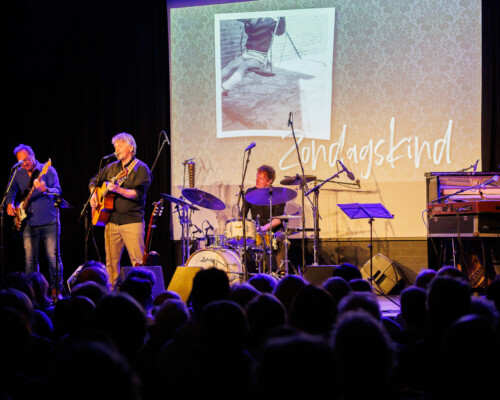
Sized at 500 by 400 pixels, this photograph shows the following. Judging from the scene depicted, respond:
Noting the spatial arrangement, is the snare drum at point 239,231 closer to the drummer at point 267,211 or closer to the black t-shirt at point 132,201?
the drummer at point 267,211

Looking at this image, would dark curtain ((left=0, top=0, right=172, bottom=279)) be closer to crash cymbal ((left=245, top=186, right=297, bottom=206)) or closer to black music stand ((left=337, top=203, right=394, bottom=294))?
crash cymbal ((left=245, top=186, right=297, bottom=206))

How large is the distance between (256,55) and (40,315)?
6404 mm

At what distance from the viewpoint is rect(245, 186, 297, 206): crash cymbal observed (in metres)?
7.49

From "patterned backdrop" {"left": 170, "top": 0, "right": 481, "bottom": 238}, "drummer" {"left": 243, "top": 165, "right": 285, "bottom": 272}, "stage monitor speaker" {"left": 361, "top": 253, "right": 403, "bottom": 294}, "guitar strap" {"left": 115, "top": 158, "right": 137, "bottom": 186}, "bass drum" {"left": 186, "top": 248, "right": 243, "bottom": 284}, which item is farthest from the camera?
"patterned backdrop" {"left": 170, "top": 0, "right": 481, "bottom": 238}

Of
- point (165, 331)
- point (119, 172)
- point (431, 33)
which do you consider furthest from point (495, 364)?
point (431, 33)

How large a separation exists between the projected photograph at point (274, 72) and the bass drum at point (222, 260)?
240 cm

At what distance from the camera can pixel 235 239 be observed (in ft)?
25.6

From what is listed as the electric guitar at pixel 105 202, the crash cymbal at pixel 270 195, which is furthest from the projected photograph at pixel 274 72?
the electric guitar at pixel 105 202

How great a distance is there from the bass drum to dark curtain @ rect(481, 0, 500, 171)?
3.91 m

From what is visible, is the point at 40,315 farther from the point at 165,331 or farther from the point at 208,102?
the point at 208,102

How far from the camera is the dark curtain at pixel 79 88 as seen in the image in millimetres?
9211

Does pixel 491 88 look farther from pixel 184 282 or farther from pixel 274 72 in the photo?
pixel 184 282

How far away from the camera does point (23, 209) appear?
7809mm

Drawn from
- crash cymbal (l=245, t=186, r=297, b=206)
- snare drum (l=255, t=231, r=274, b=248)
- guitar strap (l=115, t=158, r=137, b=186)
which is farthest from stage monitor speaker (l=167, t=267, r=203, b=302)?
snare drum (l=255, t=231, r=274, b=248)
